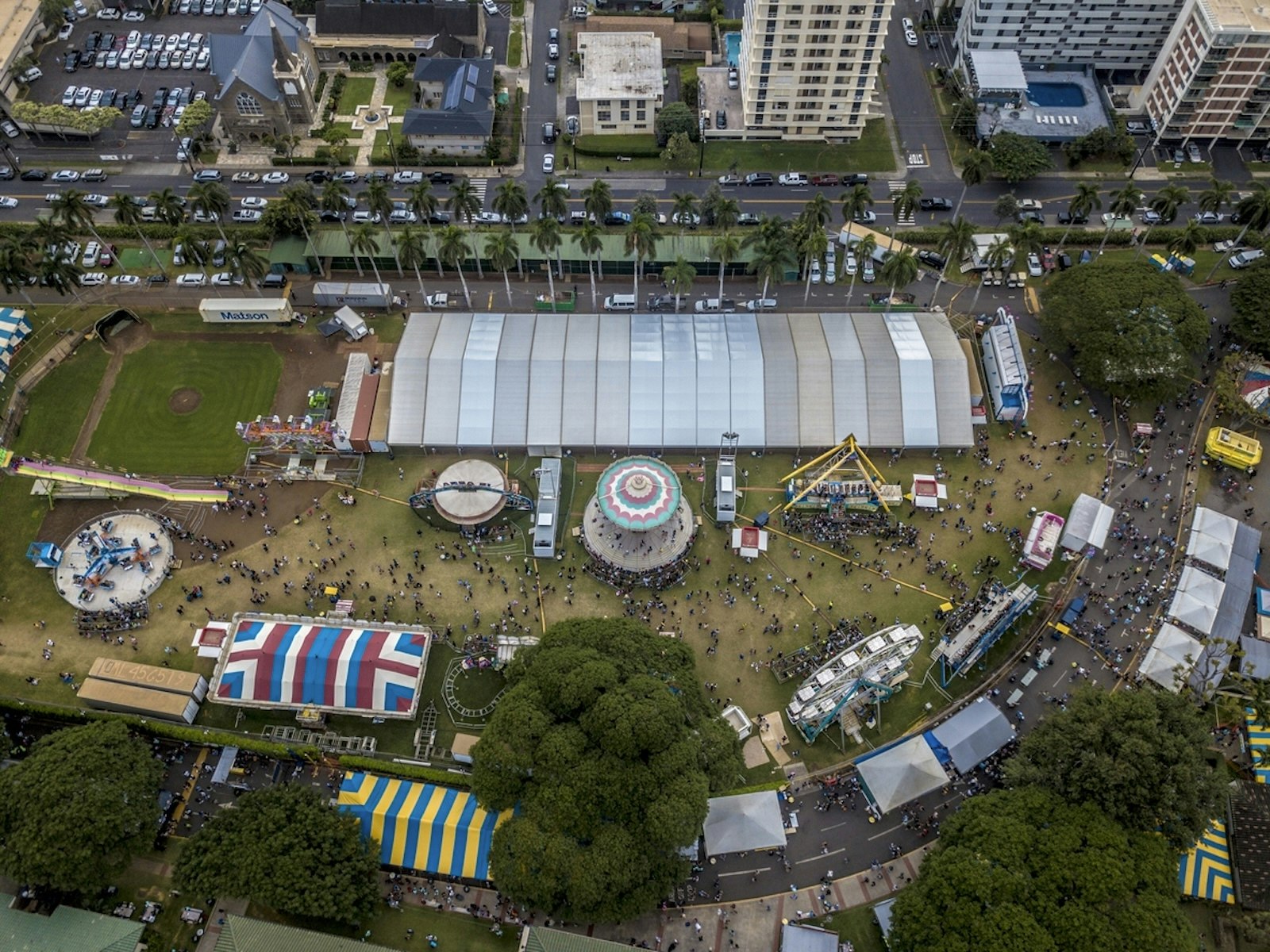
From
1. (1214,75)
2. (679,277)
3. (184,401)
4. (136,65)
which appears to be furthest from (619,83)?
(1214,75)

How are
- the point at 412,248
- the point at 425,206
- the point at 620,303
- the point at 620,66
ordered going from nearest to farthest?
the point at 412,248
the point at 425,206
the point at 620,303
the point at 620,66

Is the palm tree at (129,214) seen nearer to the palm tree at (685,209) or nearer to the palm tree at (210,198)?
the palm tree at (210,198)

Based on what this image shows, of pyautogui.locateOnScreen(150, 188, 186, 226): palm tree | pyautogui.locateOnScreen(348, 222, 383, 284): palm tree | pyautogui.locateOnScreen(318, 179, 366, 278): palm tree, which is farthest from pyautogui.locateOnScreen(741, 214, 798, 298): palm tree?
pyautogui.locateOnScreen(150, 188, 186, 226): palm tree

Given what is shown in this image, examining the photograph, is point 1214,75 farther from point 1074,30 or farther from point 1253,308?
point 1253,308

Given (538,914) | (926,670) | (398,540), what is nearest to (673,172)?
(398,540)

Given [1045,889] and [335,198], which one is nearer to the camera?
[1045,889]

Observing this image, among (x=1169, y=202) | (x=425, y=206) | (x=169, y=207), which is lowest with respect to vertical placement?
(x=169, y=207)

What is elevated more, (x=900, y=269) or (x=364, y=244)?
(x=364, y=244)

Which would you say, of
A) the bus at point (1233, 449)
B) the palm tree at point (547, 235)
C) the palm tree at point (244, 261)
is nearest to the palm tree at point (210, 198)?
the palm tree at point (244, 261)
